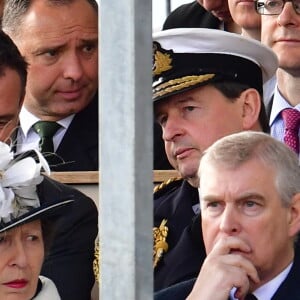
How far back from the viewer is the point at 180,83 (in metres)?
4.25

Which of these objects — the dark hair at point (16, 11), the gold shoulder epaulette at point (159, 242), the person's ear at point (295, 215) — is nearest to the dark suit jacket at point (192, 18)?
the dark hair at point (16, 11)

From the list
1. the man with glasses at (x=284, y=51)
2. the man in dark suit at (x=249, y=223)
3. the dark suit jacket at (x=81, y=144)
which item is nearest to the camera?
the man in dark suit at (x=249, y=223)

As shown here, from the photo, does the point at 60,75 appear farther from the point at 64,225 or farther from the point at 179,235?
the point at 179,235

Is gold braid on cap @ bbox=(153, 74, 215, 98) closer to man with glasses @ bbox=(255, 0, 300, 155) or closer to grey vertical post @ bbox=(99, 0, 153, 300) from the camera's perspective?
man with glasses @ bbox=(255, 0, 300, 155)

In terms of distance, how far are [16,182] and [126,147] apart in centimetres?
145

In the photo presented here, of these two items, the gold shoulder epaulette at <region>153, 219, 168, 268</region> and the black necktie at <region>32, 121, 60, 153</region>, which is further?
the black necktie at <region>32, 121, 60, 153</region>

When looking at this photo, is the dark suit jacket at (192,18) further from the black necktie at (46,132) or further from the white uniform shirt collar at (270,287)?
the white uniform shirt collar at (270,287)

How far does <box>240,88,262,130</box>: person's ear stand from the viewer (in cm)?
426

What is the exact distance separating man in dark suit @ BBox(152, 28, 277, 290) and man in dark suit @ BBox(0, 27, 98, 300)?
0.26 m

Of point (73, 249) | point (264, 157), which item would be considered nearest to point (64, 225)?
point (73, 249)

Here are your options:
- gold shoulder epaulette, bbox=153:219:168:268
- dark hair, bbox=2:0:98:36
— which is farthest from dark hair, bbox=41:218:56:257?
dark hair, bbox=2:0:98:36

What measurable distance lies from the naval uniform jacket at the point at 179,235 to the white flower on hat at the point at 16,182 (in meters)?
0.46

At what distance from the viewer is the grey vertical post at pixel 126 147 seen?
7.88ft

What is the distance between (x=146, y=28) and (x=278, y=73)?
2.47 meters
